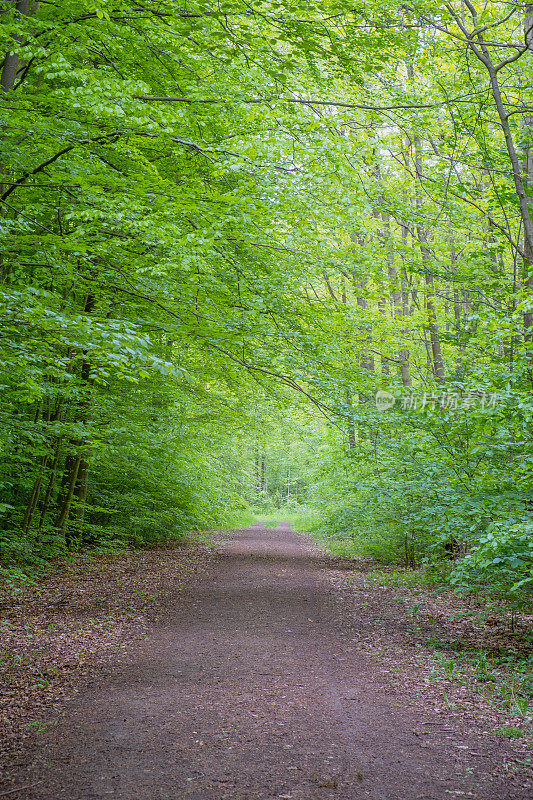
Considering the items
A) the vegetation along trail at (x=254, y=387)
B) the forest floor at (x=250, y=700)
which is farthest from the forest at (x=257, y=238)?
the forest floor at (x=250, y=700)

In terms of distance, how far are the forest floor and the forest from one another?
4.21 feet

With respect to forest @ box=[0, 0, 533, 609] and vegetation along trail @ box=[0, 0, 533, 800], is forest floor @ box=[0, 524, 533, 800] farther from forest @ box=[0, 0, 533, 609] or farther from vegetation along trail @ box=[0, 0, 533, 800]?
forest @ box=[0, 0, 533, 609]

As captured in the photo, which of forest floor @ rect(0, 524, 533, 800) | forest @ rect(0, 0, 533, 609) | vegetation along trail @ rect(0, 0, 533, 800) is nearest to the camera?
forest floor @ rect(0, 524, 533, 800)

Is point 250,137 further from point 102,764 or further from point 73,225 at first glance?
point 102,764

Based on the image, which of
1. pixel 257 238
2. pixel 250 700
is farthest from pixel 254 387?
pixel 250 700

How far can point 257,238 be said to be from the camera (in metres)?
9.34

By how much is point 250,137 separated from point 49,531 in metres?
8.98

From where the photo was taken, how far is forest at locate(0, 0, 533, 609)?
19.1ft

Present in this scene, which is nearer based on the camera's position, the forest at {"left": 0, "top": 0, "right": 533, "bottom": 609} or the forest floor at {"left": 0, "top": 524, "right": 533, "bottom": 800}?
the forest floor at {"left": 0, "top": 524, "right": 533, "bottom": 800}

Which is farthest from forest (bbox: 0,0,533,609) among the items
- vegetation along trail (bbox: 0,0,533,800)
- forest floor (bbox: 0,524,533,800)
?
forest floor (bbox: 0,524,533,800)

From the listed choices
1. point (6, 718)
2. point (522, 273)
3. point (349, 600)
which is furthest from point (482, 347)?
point (6, 718)

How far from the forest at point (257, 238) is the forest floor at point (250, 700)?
4.21ft

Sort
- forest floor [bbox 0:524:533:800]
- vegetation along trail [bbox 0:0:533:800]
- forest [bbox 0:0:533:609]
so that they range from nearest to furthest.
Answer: forest floor [bbox 0:524:533:800]
vegetation along trail [bbox 0:0:533:800]
forest [bbox 0:0:533:609]

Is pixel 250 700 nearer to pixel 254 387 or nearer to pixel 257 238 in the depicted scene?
pixel 257 238
